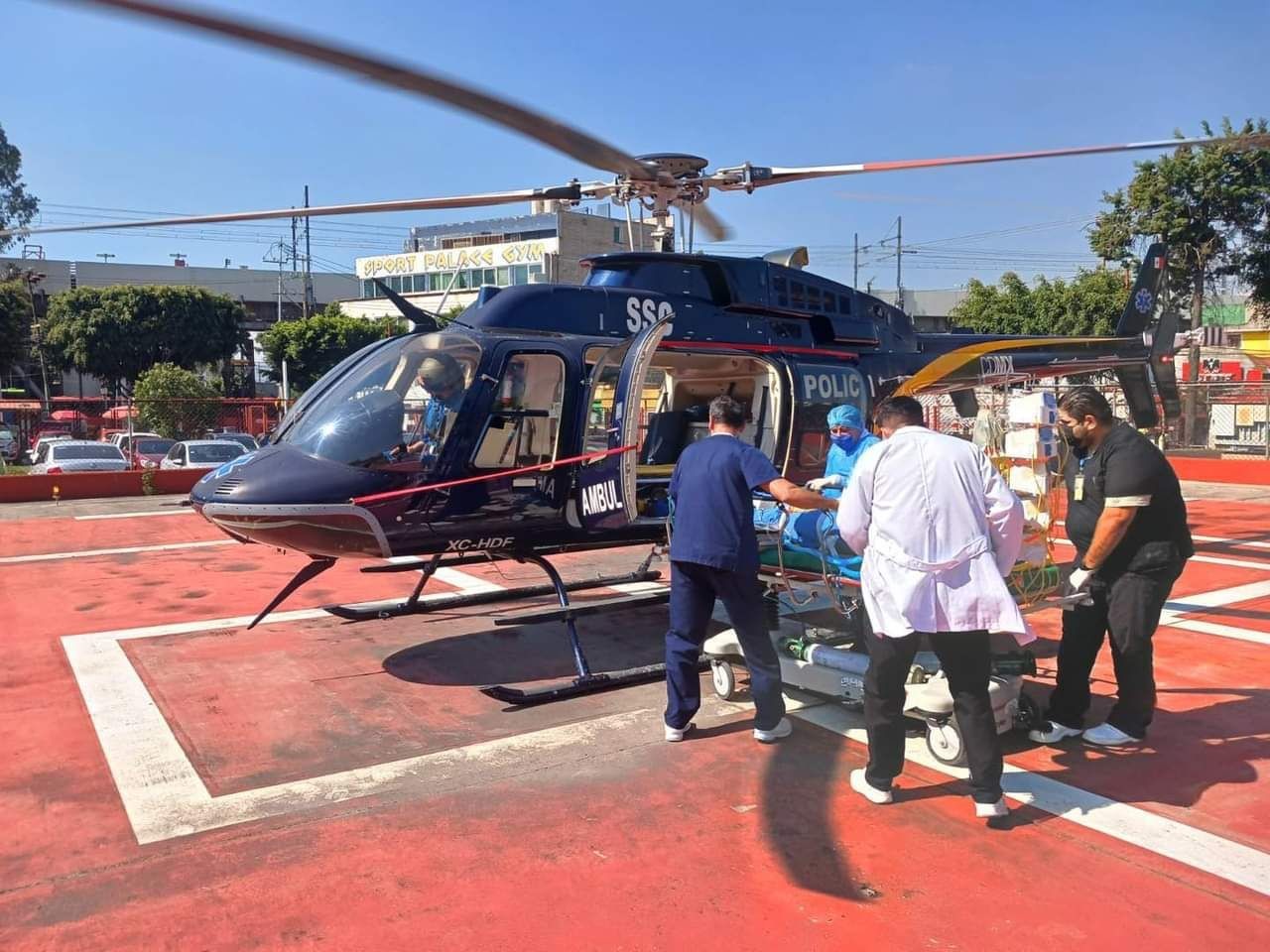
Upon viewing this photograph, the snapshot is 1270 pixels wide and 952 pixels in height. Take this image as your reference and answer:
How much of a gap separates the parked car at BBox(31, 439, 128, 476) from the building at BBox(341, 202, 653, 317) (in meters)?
31.3

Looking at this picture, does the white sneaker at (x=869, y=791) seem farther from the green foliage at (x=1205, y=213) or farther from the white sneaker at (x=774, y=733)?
the green foliage at (x=1205, y=213)

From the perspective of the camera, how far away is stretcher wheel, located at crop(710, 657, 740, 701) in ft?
19.2

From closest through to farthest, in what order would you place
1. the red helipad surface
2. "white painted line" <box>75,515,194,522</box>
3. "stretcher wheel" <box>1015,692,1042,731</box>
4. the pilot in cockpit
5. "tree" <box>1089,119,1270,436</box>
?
the red helipad surface < "stretcher wheel" <box>1015,692,1042,731</box> < the pilot in cockpit < "white painted line" <box>75,515,194,522</box> < "tree" <box>1089,119,1270,436</box>

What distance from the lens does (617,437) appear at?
6480 mm

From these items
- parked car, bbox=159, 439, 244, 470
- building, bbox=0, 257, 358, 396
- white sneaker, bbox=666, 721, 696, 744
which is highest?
building, bbox=0, 257, 358, 396

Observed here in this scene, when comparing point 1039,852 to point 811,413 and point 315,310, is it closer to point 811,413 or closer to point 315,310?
point 811,413

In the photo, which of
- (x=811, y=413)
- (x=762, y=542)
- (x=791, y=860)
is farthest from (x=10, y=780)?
(x=811, y=413)

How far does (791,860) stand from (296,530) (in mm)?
3485

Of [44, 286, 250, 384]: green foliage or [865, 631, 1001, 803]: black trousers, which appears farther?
[44, 286, 250, 384]: green foliage

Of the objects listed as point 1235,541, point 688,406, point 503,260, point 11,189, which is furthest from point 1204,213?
point 11,189

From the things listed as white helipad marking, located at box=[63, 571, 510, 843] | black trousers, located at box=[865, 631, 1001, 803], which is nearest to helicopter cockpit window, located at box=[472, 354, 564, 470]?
white helipad marking, located at box=[63, 571, 510, 843]

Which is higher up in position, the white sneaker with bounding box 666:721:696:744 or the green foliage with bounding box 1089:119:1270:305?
the green foliage with bounding box 1089:119:1270:305

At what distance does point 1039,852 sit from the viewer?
3.89 meters

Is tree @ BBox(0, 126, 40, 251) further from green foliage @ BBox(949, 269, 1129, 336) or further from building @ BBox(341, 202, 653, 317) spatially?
green foliage @ BBox(949, 269, 1129, 336)
